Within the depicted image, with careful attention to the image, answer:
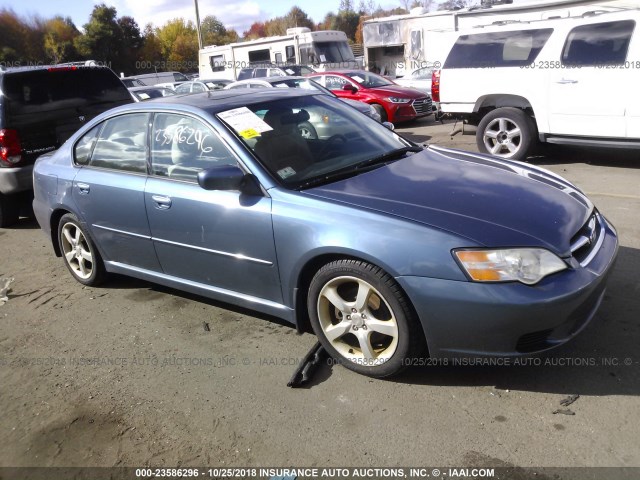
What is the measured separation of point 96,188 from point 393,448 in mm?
3052

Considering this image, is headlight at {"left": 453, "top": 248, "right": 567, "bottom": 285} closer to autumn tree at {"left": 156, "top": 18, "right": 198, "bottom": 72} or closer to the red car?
the red car

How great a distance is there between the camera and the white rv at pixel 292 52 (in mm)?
23125

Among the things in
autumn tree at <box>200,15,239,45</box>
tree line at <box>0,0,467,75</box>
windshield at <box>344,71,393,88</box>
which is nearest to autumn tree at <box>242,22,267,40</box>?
autumn tree at <box>200,15,239,45</box>

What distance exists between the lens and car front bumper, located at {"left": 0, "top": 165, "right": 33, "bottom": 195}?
22.4 ft

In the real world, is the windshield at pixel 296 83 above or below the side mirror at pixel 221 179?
above

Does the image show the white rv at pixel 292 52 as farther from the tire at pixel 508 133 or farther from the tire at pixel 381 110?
the tire at pixel 508 133

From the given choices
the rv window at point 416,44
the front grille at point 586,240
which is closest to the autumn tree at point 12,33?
the rv window at point 416,44

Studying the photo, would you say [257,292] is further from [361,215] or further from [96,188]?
[96,188]

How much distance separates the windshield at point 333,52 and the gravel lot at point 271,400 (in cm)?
2029

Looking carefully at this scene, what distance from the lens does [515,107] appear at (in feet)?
27.6

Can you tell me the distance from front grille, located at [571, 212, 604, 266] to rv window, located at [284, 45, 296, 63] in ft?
70.9

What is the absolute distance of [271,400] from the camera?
10.6 feet

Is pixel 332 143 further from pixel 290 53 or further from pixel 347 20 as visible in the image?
pixel 347 20

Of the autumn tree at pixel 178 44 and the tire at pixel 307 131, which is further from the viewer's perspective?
the autumn tree at pixel 178 44
